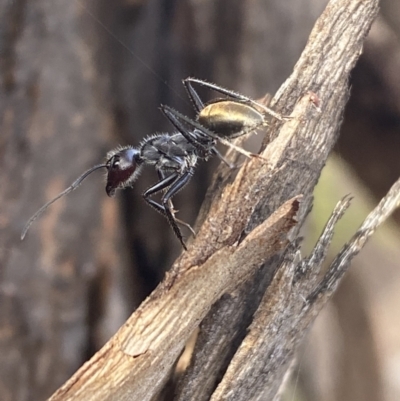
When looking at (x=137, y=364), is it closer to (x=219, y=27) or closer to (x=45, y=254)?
(x=45, y=254)

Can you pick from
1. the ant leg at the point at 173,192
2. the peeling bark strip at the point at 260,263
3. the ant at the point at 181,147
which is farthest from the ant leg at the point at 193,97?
the peeling bark strip at the point at 260,263

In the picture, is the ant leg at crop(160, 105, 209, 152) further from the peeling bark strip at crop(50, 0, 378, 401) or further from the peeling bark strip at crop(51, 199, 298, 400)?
the peeling bark strip at crop(51, 199, 298, 400)

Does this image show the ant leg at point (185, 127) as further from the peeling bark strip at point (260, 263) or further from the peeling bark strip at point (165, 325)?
the peeling bark strip at point (165, 325)

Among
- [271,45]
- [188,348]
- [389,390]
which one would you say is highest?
[271,45]

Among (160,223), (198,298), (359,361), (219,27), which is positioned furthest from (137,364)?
(359,361)

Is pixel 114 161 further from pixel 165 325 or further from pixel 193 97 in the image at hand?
pixel 165 325

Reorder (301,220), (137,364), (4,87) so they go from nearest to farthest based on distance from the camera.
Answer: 1. (137,364)
2. (301,220)
3. (4,87)

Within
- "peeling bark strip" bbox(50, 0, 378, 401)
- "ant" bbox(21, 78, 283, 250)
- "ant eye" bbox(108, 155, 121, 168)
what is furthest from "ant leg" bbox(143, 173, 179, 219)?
"peeling bark strip" bbox(50, 0, 378, 401)
